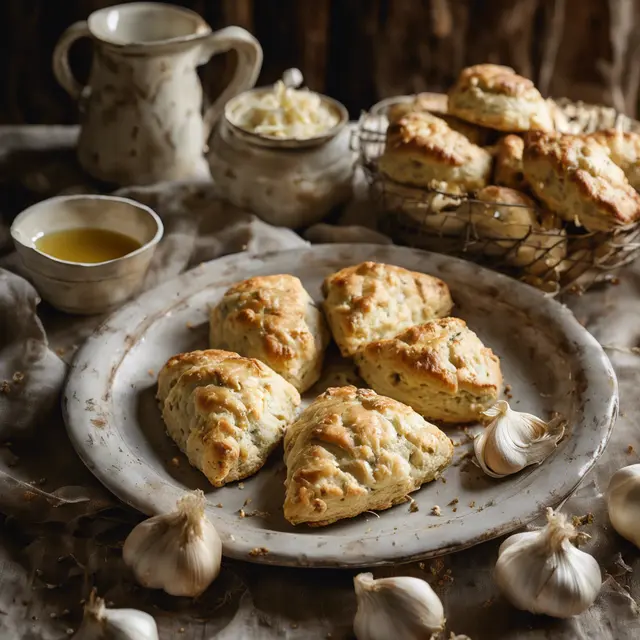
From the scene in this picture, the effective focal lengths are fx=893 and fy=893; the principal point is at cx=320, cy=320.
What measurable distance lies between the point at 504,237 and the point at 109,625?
5.98 feet

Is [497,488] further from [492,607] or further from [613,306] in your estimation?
[613,306]

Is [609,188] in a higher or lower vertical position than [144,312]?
higher

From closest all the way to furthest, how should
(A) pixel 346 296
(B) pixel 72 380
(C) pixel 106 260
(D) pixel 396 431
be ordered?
(D) pixel 396 431, (B) pixel 72 380, (A) pixel 346 296, (C) pixel 106 260

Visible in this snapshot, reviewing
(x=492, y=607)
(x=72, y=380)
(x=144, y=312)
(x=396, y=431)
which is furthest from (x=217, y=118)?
(x=492, y=607)

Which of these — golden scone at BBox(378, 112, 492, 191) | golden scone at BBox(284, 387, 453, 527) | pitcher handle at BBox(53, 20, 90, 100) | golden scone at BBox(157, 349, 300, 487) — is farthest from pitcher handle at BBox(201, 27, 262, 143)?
golden scone at BBox(284, 387, 453, 527)

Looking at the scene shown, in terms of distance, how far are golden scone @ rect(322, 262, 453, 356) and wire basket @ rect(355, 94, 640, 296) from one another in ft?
0.86

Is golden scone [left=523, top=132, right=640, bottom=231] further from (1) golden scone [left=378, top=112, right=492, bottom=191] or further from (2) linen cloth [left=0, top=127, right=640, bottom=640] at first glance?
(2) linen cloth [left=0, top=127, right=640, bottom=640]

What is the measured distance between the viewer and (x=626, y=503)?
7.46 ft

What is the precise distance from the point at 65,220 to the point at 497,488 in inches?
70.6

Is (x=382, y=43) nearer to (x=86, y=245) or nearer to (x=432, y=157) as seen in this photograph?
(x=432, y=157)

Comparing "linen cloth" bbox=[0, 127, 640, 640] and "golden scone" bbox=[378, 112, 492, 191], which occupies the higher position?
"golden scone" bbox=[378, 112, 492, 191]

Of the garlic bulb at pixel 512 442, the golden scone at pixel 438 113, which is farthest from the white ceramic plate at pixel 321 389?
the golden scone at pixel 438 113

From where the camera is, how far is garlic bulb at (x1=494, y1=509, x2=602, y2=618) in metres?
2.01

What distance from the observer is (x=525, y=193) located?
3.09 metres
